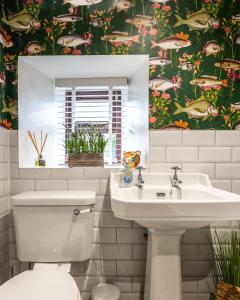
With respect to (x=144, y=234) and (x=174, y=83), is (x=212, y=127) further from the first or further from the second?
(x=144, y=234)

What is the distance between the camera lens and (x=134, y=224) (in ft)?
5.33

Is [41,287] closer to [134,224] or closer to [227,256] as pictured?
[134,224]

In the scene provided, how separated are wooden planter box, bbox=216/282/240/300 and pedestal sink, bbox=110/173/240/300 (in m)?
0.30

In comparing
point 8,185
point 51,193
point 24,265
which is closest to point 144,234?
point 51,193

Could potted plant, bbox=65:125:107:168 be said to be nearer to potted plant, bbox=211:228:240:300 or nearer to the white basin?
the white basin

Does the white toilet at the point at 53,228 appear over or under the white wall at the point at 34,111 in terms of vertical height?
under

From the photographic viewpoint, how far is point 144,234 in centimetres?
162

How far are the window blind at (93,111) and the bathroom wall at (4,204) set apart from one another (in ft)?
1.49

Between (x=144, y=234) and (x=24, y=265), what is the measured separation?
0.82m

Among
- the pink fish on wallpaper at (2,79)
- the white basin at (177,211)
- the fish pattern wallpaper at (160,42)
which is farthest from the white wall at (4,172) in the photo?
the white basin at (177,211)

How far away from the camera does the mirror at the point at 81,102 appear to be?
1681 mm

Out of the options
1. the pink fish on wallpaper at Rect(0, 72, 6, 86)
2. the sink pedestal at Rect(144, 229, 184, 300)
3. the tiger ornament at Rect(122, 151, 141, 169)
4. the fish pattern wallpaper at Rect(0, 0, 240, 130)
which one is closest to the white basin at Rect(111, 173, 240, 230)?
the sink pedestal at Rect(144, 229, 184, 300)

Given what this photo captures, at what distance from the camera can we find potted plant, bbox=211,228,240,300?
4.52 ft

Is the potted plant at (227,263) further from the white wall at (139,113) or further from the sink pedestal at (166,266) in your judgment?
the white wall at (139,113)
